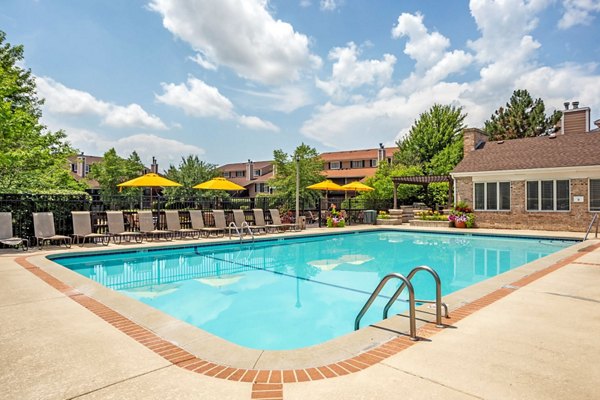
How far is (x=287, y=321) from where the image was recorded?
6180 millimetres

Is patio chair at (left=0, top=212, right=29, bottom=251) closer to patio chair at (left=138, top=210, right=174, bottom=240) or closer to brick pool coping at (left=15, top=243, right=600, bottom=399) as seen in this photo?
patio chair at (left=138, top=210, right=174, bottom=240)

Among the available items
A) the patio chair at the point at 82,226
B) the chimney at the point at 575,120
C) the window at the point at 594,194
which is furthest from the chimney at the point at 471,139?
the patio chair at the point at 82,226

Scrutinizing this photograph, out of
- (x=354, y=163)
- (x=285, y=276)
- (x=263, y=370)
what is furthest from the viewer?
(x=354, y=163)

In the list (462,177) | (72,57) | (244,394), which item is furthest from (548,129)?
(244,394)

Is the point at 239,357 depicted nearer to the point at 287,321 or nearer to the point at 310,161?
the point at 287,321

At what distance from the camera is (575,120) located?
20.9m

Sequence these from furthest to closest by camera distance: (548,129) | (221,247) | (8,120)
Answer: (548,129) → (221,247) → (8,120)

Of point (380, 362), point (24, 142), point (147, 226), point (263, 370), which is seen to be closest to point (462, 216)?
point (147, 226)

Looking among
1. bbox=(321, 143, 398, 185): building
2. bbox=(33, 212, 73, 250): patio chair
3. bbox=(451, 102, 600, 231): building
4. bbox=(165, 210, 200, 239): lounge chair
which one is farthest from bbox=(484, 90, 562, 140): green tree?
bbox=(33, 212, 73, 250): patio chair

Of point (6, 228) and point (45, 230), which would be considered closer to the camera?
point (6, 228)

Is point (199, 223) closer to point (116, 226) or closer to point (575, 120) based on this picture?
point (116, 226)

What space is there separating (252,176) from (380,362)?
161 feet

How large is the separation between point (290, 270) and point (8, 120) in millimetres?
10105

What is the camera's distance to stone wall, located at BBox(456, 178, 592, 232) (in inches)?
663
